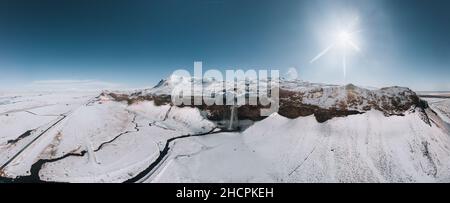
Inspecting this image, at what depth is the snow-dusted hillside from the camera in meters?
8.03

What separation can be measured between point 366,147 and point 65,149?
13.3 m

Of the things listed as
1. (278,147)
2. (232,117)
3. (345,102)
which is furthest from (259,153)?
(232,117)

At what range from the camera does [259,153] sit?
10.1 meters

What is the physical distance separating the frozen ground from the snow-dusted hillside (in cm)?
4

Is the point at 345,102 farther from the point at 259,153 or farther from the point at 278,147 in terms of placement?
the point at 259,153

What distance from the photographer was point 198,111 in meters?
17.4

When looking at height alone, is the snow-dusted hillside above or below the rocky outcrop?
below

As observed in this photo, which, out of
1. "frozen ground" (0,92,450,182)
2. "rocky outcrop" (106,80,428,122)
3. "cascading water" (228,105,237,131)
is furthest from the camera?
"cascading water" (228,105,237,131)

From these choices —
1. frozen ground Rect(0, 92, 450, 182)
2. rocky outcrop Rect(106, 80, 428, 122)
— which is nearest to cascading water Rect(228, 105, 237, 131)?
frozen ground Rect(0, 92, 450, 182)

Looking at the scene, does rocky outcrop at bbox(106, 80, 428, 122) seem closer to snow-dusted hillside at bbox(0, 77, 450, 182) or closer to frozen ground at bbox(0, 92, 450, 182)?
snow-dusted hillside at bbox(0, 77, 450, 182)

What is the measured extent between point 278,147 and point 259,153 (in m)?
0.92

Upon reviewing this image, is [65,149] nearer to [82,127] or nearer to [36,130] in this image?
[82,127]

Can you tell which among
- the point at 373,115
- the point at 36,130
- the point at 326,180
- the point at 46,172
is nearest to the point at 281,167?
the point at 326,180

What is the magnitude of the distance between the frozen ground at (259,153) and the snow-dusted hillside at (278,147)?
4 centimetres
